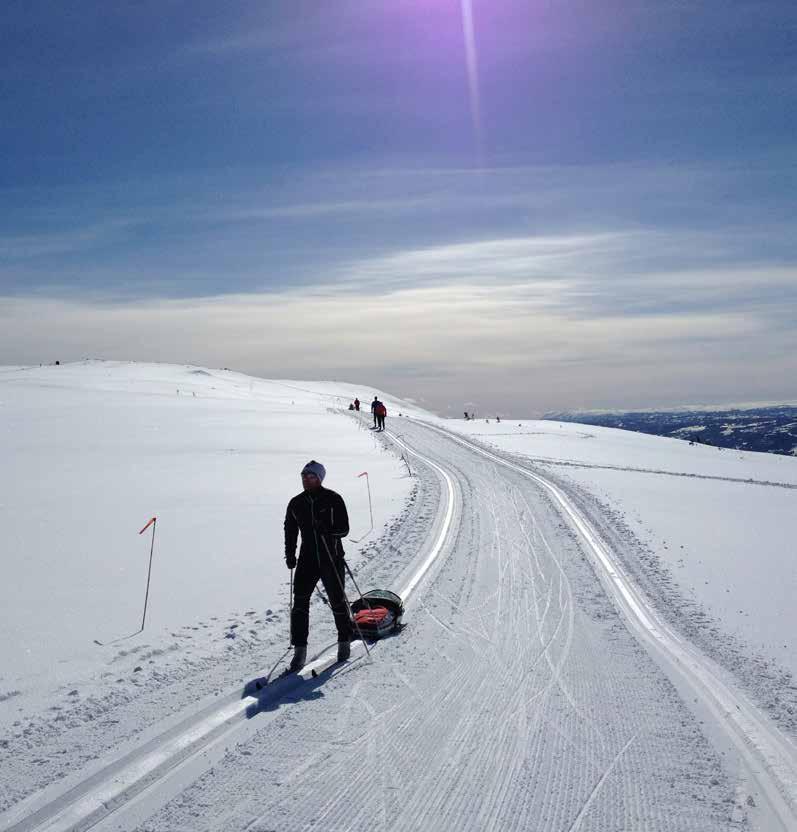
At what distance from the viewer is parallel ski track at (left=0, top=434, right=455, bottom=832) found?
4.29 meters

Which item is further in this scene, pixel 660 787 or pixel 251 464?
pixel 251 464

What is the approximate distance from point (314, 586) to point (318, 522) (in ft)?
2.17

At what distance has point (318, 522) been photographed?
7.25 metres

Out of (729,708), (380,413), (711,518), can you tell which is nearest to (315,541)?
(729,708)

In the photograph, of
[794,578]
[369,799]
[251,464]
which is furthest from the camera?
[251,464]

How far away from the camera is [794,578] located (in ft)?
38.5

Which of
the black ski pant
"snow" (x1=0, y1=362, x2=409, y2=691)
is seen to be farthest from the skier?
"snow" (x1=0, y1=362, x2=409, y2=691)

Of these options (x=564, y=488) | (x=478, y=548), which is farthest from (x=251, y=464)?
(x=478, y=548)

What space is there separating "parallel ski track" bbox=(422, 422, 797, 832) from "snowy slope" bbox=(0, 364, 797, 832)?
0.03 m

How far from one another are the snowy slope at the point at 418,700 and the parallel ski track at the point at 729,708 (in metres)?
0.03

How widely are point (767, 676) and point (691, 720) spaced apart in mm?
1812

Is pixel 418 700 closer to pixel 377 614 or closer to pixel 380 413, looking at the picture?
pixel 377 614

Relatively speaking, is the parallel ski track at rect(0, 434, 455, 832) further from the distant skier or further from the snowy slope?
the distant skier

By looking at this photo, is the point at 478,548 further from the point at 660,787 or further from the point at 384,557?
the point at 660,787
